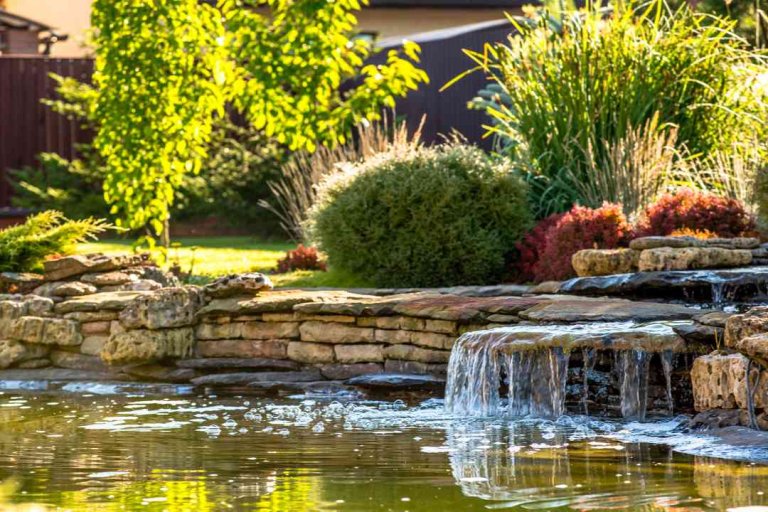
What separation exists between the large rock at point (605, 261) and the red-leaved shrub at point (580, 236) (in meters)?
0.58

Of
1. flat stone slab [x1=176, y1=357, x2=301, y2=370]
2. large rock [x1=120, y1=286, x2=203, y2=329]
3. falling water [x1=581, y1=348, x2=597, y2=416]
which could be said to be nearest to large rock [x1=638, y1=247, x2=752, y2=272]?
falling water [x1=581, y1=348, x2=597, y2=416]

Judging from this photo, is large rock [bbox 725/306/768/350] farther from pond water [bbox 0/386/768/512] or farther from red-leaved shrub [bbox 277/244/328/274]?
red-leaved shrub [bbox 277/244/328/274]

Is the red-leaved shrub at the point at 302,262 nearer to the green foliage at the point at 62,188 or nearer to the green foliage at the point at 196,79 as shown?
the green foliage at the point at 196,79

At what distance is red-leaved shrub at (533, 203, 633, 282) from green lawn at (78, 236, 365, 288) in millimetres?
1780

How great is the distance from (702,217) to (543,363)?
310 cm

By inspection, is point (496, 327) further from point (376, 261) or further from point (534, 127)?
point (534, 127)

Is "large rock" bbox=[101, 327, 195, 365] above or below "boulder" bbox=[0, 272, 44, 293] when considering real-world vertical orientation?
below

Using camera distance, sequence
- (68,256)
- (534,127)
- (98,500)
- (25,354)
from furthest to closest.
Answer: (534,127) < (68,256) < (25,354) < (98,500)

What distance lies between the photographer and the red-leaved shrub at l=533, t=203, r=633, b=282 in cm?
1046

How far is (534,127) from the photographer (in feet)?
40.2

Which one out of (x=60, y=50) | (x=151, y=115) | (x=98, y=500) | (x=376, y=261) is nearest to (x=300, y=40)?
(x=151, y=115)

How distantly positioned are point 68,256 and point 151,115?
2.01 metres

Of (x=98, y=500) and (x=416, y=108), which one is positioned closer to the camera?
(x=98, y=500)

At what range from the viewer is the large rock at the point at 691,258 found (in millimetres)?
9352
